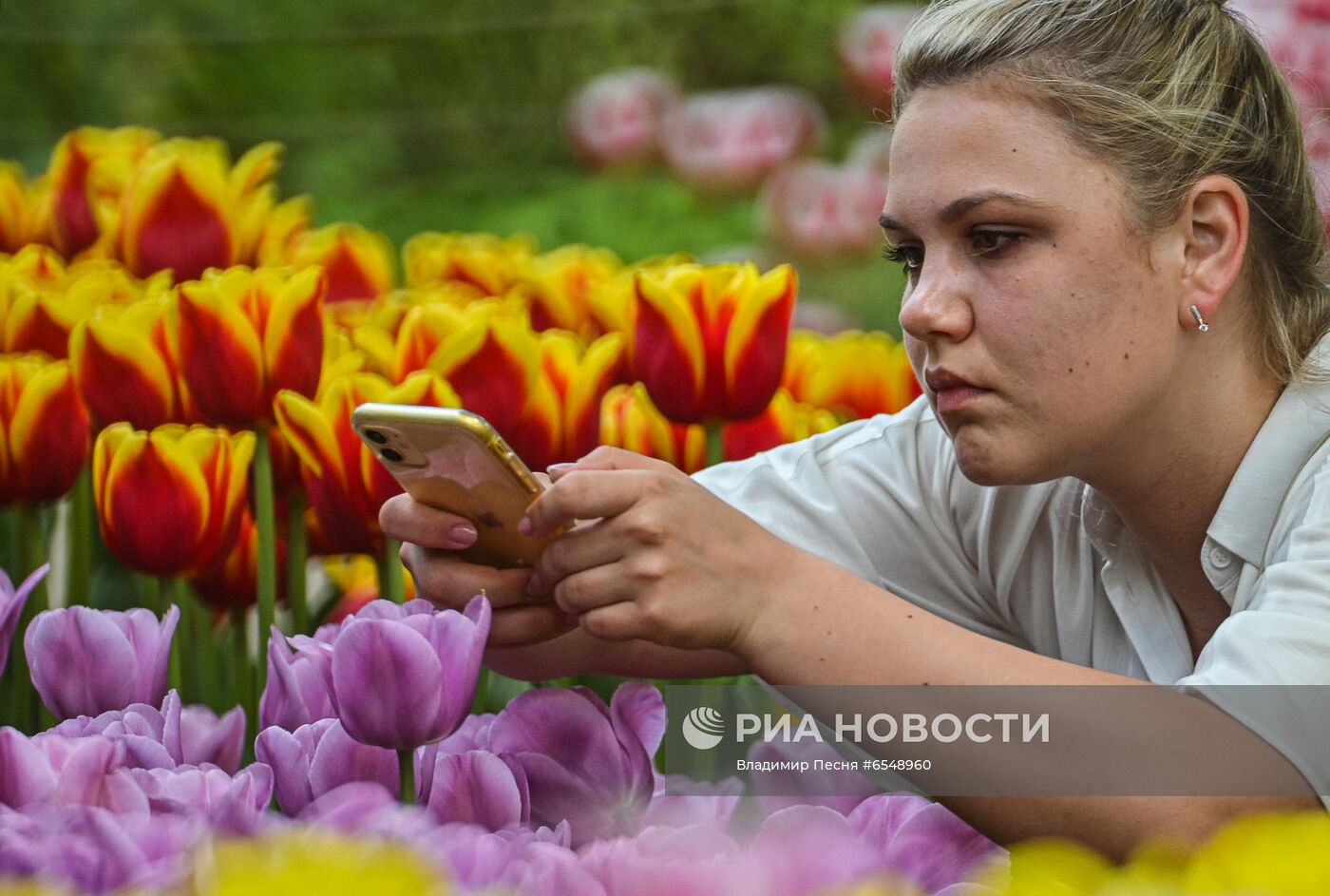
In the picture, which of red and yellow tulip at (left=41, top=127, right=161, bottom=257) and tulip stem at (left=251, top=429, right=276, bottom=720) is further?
red and yellow tulip at (left=41, top=127, right=161, bottom=257)

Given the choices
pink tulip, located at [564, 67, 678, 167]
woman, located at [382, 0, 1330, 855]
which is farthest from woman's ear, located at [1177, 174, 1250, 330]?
pink tulip, located at [564, 67, 678, 167]

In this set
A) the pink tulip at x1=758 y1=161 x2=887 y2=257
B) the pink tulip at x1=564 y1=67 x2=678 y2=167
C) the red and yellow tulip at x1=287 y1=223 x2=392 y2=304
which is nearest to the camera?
the red and yellow tulip at x1=287 y1=223 x2=392 y2=304

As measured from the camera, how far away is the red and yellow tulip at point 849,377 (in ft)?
5.09

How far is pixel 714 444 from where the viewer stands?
52.7 inches

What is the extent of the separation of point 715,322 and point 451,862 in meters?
0.79

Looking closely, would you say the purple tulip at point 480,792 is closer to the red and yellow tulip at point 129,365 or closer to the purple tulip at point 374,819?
the purple tulip at point 374,819

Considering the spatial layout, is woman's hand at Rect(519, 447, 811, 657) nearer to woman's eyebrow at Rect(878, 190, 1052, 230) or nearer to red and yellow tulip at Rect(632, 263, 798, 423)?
woman's eyebrow at Rect(878, 190, 1052, 230)

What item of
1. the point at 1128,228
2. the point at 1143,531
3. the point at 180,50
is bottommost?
the point at 1143,531

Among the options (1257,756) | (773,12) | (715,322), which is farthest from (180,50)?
(1257,756)

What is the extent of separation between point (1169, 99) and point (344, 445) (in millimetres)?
592

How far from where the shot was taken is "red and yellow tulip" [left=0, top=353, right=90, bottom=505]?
1147mm

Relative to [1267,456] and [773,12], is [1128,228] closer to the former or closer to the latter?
[1267,456]

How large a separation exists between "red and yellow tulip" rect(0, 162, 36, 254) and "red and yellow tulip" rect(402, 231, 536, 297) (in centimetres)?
37

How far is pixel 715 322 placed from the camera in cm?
128
